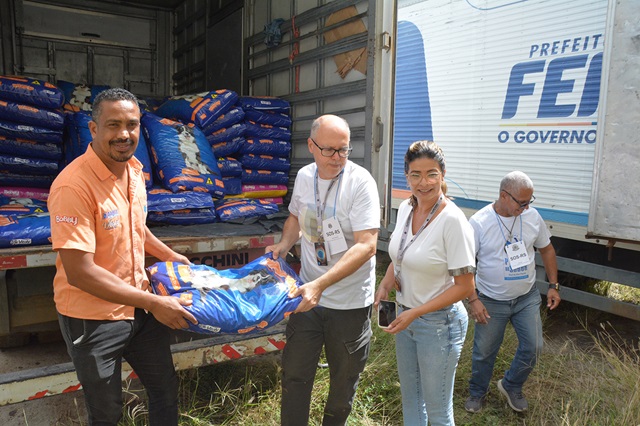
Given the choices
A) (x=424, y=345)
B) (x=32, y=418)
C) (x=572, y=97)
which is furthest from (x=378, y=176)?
(x=32, y=418)

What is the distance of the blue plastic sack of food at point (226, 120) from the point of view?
4.44 metres

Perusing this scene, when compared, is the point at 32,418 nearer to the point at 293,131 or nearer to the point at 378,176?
the point at 378,176

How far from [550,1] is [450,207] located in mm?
2191

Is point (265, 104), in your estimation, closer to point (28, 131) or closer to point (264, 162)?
point (264, 162)

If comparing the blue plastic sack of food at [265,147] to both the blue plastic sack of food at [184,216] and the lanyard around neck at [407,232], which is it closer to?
the blue plastic sack of food at [184,216]

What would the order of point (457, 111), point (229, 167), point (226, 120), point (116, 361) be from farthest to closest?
point (226, 120), point (229, 167), point (457, 111), point (116, 361)

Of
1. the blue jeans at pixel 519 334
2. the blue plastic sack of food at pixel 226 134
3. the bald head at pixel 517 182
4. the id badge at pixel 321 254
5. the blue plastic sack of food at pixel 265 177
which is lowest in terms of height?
the blue jeans at pixel 519 334

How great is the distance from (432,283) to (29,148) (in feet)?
10.9

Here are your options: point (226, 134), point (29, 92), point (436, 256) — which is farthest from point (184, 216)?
point (436, 256)

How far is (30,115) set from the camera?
3.87 m

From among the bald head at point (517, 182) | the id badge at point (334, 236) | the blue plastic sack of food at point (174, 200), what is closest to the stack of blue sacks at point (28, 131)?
the blue plastic sack of food at point (174, 200)

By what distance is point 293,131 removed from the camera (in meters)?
4.73

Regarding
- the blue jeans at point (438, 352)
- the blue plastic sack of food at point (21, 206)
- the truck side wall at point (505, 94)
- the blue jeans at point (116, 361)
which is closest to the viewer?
the blue jeans at point (116, 361)

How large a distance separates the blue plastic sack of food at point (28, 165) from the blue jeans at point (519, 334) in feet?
11.1
